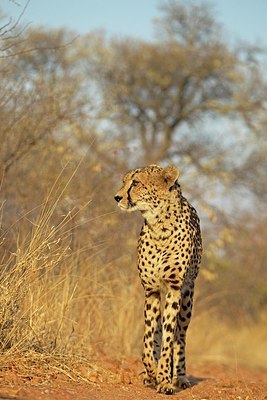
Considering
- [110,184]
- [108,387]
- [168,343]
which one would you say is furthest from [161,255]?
[110,184]

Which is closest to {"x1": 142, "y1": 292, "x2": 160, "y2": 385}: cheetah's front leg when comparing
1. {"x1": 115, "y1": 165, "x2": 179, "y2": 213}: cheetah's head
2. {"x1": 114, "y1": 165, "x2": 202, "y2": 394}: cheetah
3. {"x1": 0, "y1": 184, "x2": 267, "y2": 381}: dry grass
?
{"x1": 114, "y1": 165, "x2": 202, "y2": 394}: cheetah

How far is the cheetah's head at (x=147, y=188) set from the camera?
6.28 m

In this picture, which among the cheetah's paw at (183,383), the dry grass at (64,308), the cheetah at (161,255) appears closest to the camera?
the dry grass at (64,308)

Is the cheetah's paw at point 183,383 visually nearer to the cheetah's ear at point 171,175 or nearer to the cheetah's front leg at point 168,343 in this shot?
the cheetah's front leg at point 168,343

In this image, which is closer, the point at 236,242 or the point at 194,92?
the point at 236,242

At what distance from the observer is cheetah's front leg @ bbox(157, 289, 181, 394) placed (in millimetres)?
6051

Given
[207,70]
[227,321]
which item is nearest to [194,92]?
[207,70]

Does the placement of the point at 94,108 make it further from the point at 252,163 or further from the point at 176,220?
the point at 252,163

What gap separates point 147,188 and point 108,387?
4.57 feet

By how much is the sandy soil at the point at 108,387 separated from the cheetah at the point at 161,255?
16 cm

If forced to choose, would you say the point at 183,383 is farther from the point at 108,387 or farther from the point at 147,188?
the point at 147,188

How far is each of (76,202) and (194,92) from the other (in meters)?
17.3

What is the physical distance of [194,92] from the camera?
84.8 feet

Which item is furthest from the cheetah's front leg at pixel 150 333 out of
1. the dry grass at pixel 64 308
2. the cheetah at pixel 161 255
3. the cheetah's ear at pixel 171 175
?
the cheetah's ear at pixel 171 175
